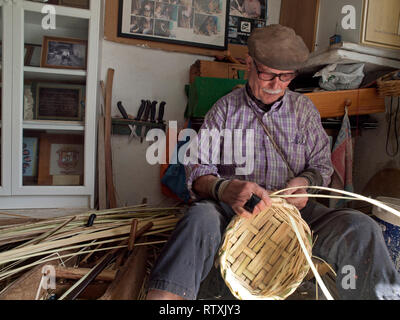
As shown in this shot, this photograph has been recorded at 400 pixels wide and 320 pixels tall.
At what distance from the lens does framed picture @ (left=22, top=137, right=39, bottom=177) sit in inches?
75.1

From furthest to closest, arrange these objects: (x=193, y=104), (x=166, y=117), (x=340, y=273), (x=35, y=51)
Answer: (x=166, y=117) < (x=193, y=104) < (x=35, y=51) < (x=340, y=273)

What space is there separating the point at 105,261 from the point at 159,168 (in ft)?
3.83

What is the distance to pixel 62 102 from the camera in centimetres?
196

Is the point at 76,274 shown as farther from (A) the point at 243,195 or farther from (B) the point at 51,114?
(B) the point at 51,114

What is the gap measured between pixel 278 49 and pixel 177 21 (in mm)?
1280

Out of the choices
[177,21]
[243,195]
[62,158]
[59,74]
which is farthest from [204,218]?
[177,21]

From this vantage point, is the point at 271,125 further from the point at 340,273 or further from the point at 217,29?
the point at 217,29

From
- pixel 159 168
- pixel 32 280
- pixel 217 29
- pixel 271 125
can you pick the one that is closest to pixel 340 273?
pixel 271 125

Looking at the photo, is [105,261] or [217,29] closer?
[105,261]

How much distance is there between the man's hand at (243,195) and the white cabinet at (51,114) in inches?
48.2

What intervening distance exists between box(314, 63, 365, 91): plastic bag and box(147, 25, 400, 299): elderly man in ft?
1.62

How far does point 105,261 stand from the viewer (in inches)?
48.3
